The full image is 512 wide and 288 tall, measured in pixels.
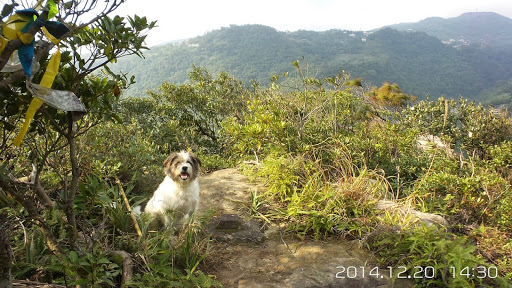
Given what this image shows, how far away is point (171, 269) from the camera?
307cm

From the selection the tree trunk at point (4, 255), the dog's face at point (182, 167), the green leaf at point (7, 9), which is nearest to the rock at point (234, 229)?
the dog's face at point (182, 167)

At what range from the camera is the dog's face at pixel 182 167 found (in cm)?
402

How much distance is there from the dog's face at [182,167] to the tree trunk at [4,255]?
81.5 inches

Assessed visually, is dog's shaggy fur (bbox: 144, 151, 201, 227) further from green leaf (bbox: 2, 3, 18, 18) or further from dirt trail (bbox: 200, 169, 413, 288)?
green leaf (bbox: 2, 3, 18, 18)

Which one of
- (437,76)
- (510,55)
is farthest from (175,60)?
(510,55)

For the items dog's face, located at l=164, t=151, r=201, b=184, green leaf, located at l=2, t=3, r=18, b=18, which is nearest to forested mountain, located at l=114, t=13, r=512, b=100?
dog's face, located at l=164, t=151, r=201, b=184

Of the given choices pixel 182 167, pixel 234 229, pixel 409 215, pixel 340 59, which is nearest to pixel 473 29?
pixel 340 59

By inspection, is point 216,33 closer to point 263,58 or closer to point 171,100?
Answer: point 263,58

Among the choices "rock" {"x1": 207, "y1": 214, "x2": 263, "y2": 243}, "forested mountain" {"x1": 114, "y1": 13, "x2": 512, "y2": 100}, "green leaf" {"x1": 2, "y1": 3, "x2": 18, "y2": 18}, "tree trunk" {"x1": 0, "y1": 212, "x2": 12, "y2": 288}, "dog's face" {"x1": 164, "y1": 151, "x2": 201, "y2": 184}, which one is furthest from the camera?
"forested mountain" {"x1": 114, "y1": 13, "x2": 512, "y2": 100}

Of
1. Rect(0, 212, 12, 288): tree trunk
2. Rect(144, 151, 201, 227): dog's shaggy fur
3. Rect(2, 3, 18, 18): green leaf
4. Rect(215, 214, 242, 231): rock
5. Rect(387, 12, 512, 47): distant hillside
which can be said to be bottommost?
Rect(215, 214, 242, 231): rock

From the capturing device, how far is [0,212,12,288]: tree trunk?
1958mm

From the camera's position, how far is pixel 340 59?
71.7m

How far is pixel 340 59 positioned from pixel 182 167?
7351 centimetres

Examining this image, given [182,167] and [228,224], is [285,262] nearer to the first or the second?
[228,224]
